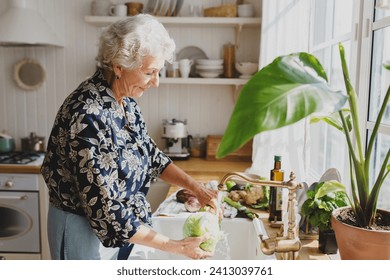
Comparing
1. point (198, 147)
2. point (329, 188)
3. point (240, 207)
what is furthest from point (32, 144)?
point (329, 188)

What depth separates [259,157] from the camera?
7.51 ft

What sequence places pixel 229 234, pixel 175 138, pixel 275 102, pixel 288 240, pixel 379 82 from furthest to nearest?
pixel 175 138 < pixel 229 234 < pixel 379 82 < pixel 288 240 < pixel 275 102

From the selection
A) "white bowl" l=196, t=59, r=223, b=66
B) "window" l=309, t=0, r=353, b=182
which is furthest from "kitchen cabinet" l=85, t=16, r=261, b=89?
"window" l=309, t=0, r=353, b=182

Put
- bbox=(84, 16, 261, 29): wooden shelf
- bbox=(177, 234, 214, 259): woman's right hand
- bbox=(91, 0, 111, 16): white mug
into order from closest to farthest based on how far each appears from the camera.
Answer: bbox=(177, 234, 214, 259): woman's right hand → bbox=(84, 16, 261, 29): wooden shelf → bbox=(91, 0, 111, 16): white mug

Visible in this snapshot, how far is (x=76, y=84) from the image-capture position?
3.03 meters

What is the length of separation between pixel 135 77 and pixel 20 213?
175cm

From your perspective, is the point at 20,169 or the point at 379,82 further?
the point at 20,169

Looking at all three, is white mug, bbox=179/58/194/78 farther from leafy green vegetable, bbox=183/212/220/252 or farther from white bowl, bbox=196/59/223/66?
leafy green vegetable, bbox=183/212/220/252

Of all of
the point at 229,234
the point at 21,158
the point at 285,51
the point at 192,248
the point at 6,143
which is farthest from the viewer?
the point at 6,143

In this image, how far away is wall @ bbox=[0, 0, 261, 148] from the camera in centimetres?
296

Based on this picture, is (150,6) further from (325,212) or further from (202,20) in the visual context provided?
(325,212)

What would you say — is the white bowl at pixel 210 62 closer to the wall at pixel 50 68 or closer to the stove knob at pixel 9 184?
the wall at pixel 50 68

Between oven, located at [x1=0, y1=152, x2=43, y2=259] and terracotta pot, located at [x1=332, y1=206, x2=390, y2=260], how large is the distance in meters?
2.08
